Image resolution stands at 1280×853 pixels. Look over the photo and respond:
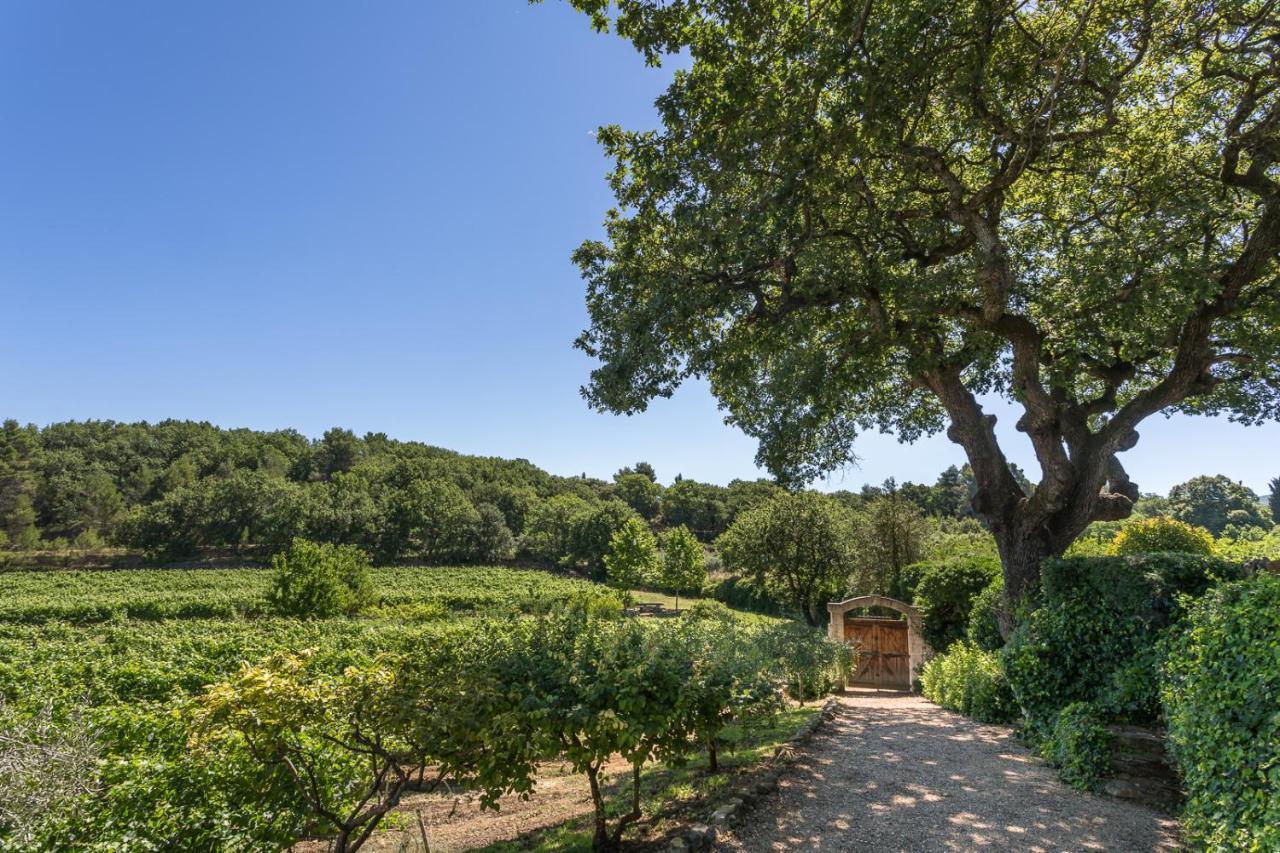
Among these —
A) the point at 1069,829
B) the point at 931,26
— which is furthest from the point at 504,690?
the point at 931,26

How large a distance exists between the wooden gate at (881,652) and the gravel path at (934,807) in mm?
7183

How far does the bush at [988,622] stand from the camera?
907 cm

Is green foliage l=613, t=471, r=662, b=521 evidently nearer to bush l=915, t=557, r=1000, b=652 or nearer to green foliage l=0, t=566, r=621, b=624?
green foliage l=0, t=566, r=621, b=624

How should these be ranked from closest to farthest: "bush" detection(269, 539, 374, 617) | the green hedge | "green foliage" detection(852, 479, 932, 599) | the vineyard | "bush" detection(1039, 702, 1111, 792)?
1. the vineyard
2. "bush" detection(1039, 702, 1111, 792)
3. the green hedge
4. "bush" detection(269, 539, 374, 617)
5. "green foliage" detection(852, 479, 932, 599)

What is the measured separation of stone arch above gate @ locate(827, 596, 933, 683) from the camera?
13.0 metres

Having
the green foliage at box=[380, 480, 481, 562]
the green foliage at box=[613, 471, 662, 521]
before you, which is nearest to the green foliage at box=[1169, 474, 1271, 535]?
the green foliage at box=[613, 471, 662, 521]

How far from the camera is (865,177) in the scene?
24.5 ft

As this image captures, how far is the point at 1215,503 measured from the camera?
Result: 162 ft

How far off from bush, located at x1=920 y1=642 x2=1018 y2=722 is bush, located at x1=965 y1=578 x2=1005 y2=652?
177 millimetres

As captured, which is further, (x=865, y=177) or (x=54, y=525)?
(x=54, y=525)

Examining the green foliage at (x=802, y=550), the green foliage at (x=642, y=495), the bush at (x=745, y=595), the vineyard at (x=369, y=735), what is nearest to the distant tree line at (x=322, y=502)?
the green foliage at (x=642, y=495)

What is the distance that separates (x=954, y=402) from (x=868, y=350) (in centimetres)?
187

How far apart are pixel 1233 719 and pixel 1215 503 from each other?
67802 mm

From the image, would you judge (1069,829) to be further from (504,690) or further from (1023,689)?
(504,690)
